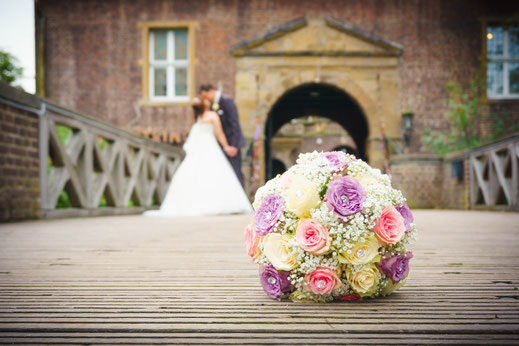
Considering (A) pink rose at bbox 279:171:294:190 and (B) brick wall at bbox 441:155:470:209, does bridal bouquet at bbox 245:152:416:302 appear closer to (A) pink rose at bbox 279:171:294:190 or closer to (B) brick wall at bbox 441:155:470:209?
(A) pink rose at bbox 279:171:294:190

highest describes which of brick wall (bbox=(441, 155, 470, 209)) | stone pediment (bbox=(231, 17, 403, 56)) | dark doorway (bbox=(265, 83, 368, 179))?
stone pediment (bbox=(231, 17, 403, 56))

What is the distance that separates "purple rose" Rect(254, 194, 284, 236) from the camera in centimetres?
157

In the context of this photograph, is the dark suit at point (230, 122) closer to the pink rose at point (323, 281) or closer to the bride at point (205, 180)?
the bride at point (205, 180)

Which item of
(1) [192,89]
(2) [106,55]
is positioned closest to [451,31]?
(1) [192,89]

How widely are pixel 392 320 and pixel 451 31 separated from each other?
1404 cm

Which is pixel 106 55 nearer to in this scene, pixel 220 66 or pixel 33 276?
pixel 220 66

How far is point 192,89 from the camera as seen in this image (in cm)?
1355

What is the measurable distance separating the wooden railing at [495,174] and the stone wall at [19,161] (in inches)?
287

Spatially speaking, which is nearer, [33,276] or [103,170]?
[33,276]

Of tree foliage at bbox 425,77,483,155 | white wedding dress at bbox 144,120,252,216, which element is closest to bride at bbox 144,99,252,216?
white wedding dress at bbox 144,120,252,216

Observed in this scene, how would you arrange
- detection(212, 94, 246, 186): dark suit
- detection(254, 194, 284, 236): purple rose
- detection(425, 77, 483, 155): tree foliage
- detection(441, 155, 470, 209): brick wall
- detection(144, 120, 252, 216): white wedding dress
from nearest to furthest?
detection(254, 194, 284, 236): purple rose, detection(144, 120, 252, 216): white wedding dress, detection(212, 94, 246, 186): dark suit, detection(441, 155, 470, 209): brick wall, detection(425, 77, 483, 155): tree foliage

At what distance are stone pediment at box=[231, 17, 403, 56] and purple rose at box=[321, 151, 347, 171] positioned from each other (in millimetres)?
12042

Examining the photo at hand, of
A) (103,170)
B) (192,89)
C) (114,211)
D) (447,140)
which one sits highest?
(192,89)

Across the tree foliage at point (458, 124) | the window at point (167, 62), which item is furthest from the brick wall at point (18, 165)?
the tree foliage at point (458, 124)
